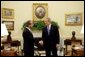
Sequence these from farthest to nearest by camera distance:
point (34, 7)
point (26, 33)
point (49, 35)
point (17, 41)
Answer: point (34, 7), point (17, 41), point (49, 35), point (26, 33)

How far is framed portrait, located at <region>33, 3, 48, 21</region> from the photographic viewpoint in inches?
388

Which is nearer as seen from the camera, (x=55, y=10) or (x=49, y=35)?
(x=49, y=35)

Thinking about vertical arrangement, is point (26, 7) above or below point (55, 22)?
above

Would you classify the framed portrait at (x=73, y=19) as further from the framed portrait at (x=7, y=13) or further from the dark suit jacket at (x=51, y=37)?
the dark suit jacket at (x=51, y=37)

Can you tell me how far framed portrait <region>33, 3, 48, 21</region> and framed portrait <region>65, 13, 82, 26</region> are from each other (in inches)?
35.6

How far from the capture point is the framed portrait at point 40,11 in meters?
9.84

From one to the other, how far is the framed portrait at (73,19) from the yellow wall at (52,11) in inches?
5.3

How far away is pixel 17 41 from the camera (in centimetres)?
921

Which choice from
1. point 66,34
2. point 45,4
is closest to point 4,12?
point 45,4

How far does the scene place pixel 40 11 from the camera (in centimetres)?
990

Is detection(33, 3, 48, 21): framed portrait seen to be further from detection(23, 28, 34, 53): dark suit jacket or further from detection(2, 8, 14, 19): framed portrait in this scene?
detection(23, 28, 34, 53): dark suit jacket

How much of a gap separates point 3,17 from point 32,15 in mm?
1163

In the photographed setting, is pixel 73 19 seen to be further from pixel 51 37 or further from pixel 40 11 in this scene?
pixel 51 37

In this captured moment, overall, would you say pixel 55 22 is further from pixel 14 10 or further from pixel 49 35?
pixel 49 35
